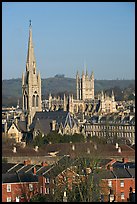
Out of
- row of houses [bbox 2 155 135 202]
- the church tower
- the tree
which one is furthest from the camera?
the church tower

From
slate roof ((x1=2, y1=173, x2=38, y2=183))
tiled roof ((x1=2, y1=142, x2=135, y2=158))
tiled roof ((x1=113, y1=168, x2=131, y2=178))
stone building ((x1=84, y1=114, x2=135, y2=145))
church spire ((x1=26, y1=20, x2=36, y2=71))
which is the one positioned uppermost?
church spire ((x1=26, y1=20, x2=36, y2=71))

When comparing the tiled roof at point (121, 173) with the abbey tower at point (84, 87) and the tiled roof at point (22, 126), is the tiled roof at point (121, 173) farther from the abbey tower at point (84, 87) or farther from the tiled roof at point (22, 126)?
the abbey tower at point (84, 87)

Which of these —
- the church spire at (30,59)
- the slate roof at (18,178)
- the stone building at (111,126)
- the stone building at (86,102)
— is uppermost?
the church spire at (30,59)

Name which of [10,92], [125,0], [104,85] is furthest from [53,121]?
[104,85]

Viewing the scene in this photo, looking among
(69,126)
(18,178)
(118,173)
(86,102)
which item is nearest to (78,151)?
(118,173)

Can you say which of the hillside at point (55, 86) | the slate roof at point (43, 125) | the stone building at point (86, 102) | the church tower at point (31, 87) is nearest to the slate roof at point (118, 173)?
the slate roof at point (43, 125)

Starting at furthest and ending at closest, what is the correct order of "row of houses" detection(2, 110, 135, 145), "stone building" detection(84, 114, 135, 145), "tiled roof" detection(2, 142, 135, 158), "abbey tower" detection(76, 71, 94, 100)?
"abbey tower" detection(76, 71, 94, 100)
"stone building" detection(84, 114, 135, 145)
"row of houses" detection(2, 110, 135, 145)
"tiled roof" detection(2, 142, 135, 158)

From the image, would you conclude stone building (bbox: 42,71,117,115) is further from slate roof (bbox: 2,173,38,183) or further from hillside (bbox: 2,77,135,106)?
slate roof (bbox: 2,173,38,183)

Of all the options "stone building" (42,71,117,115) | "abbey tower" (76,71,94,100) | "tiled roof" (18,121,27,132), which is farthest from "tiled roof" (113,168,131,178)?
"abbey tower" (76,71,94,100)
